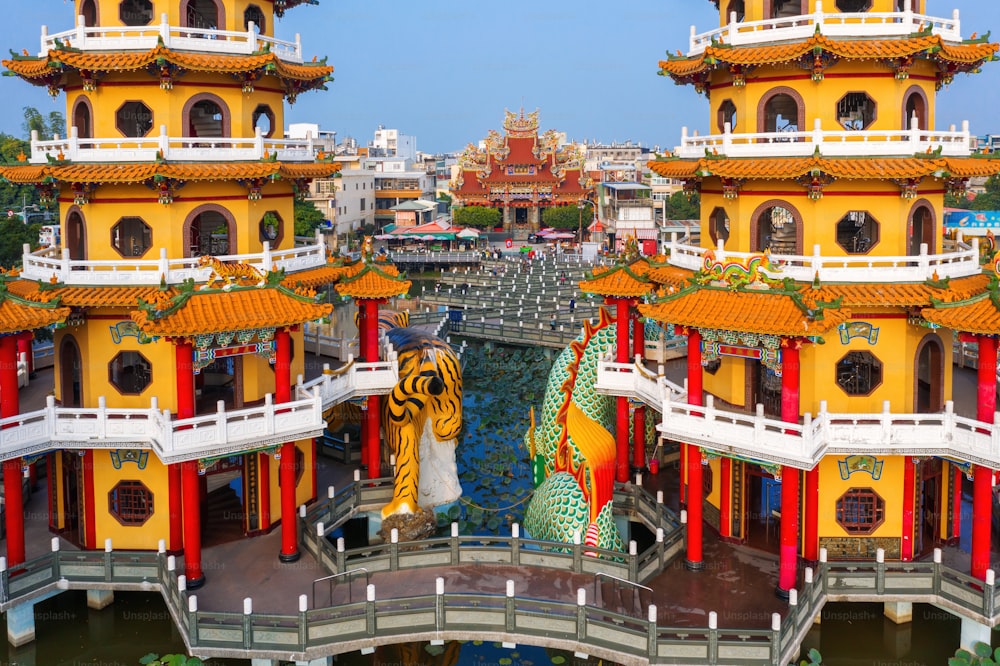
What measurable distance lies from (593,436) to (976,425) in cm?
834

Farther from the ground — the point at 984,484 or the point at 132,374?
the point at 132,374

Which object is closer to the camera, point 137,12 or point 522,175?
point 137,12

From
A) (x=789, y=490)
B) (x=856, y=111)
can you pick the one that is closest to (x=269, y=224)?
(x=789, y=490)

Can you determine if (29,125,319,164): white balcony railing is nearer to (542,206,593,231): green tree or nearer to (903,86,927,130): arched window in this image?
(903,86,927,130): arched window

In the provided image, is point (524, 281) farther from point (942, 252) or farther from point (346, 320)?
point (942, 252)

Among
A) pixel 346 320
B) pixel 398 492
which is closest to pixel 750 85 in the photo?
pixel 398 492

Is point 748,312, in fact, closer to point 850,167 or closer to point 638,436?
point 850,167

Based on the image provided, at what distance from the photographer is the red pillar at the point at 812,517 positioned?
19.9m

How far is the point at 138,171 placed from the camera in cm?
1986

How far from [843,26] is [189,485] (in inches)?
693

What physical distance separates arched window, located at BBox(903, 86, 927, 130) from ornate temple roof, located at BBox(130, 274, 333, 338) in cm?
1395

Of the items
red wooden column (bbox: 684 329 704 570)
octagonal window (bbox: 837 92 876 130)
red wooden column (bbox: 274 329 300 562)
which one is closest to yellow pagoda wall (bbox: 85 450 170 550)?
red wooden column (bbox: 274 329 300 562)

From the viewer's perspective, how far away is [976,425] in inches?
734

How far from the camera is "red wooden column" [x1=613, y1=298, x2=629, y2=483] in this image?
24098mm
